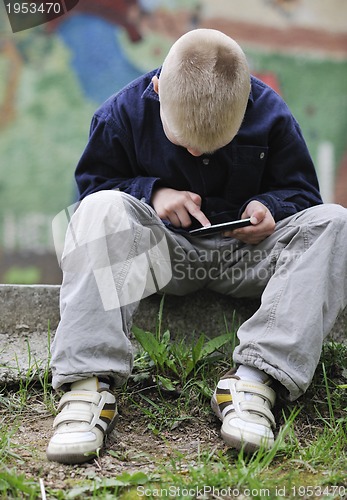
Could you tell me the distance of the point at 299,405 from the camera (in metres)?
1.69

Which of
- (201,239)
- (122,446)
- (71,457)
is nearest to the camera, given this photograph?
(71,457)

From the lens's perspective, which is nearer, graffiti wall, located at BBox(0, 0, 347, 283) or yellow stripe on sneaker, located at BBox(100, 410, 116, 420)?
yellow stripe on sneaker, located at BBox(100, 410, 116, 420)

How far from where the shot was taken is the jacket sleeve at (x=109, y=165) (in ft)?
6.29

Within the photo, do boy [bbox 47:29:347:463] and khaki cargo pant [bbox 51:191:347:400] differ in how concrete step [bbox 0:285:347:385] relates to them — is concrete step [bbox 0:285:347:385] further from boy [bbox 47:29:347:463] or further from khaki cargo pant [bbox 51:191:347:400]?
khaki cargo pant [bbox 51:191:347:400]

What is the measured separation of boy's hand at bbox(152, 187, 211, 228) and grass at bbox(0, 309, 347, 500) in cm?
33

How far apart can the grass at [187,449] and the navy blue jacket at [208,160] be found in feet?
1.37

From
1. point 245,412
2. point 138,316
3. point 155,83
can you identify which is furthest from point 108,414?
point 155,83

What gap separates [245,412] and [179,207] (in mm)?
613

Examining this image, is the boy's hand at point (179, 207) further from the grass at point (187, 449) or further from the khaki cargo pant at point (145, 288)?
the grass at point (187, 449)

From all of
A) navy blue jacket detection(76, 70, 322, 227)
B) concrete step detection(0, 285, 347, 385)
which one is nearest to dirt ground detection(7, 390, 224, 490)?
Answer: concrete step detection(0, 285, 347, 385)

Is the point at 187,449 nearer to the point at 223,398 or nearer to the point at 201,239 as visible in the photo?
the point at 223,398

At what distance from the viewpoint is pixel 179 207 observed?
1.86 metres

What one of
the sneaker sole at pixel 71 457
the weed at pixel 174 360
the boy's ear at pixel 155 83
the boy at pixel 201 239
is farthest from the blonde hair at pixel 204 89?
the sneaker sole at pixel 71 457

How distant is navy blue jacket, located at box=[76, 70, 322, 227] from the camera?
1.90 metres
